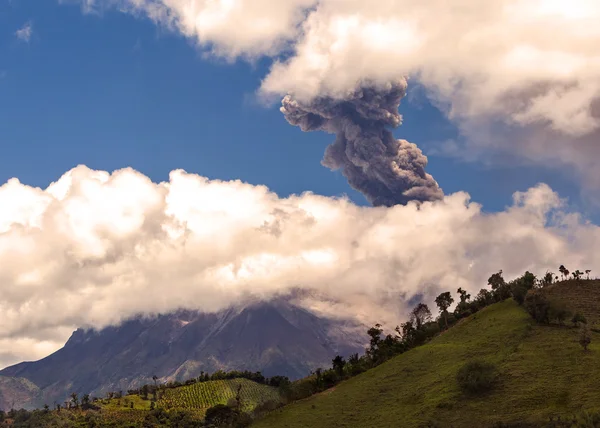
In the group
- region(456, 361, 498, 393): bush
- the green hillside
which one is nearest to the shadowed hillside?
the green hillside

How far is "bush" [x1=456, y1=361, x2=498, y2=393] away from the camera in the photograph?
13275 centimetres

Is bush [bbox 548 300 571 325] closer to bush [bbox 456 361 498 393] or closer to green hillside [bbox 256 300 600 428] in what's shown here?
green hillside [bbox 256 300 600 428]

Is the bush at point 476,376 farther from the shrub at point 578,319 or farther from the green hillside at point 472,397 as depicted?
→ the shrub at point 578,319

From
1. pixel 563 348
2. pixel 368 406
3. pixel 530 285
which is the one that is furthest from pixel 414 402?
pixel 530 285

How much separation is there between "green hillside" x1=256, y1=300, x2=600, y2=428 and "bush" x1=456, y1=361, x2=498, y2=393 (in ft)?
6.39

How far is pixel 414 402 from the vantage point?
141625 mm

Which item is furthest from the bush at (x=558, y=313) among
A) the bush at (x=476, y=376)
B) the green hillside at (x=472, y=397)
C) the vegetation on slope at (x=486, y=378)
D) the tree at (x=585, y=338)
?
the bush at (x=476, y=376)

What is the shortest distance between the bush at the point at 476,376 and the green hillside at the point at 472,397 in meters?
1.95

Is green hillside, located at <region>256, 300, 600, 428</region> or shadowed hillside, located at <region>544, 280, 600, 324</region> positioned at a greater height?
shadowed hillside, located at <region>544, 280, 600, 324</region>

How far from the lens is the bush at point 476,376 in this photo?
436 ft

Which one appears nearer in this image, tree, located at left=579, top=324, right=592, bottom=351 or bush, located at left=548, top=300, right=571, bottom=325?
tree, located at left=579, top=324, right=592, bottom=351

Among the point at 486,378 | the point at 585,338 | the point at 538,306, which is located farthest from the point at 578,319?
the point at 486,378

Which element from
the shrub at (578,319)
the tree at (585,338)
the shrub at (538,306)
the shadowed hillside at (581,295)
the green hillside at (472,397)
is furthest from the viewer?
the shadowed hillside at (581,295)

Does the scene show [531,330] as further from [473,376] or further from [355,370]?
[355,370]
